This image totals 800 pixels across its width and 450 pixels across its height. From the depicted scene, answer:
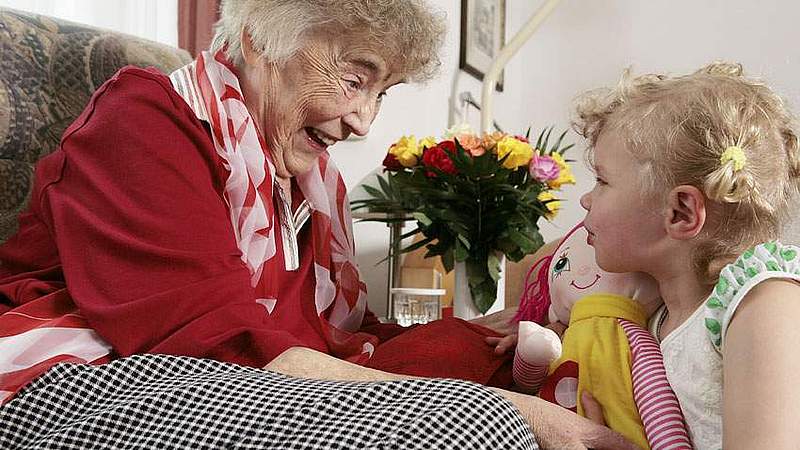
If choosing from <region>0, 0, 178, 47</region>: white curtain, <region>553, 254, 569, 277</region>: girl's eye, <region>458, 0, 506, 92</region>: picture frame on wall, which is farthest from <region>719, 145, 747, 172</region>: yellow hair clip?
<region>458, 0, 506, 92</region>: picture frame on wall

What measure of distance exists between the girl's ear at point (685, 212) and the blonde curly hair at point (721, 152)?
0.01 meters

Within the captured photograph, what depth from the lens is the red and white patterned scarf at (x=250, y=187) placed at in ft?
4.65

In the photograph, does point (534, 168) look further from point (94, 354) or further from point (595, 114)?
point (94, 354)

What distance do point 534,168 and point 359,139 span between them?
835mm

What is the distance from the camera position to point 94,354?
1188mm

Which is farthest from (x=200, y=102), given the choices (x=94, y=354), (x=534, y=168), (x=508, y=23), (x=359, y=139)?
(x=508, y=23)

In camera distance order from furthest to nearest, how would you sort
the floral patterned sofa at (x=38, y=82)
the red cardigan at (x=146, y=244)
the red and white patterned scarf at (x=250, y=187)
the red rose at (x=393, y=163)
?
the red rose at (x=393, y=163) → the floral patterned sofa at (x=38, y=82) → the red and white patterned scarf at (x=250, y=187) → the red cardigan at (x=146, y=244)

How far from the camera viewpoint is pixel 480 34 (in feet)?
11.8

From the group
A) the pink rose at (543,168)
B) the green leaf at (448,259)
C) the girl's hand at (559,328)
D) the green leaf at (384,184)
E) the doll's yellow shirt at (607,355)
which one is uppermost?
the pink rose at (543,168)

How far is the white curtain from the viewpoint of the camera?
2.12 metres

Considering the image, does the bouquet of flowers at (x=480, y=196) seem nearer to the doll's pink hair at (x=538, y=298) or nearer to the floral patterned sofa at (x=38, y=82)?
the doll's pink hair at (x=538, y=298)

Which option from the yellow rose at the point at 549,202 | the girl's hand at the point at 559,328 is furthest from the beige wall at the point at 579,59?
the girl's hand at the point at 559,328

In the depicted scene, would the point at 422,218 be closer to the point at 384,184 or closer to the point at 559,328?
the point at 384,184

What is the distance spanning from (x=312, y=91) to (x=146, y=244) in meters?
0.46
